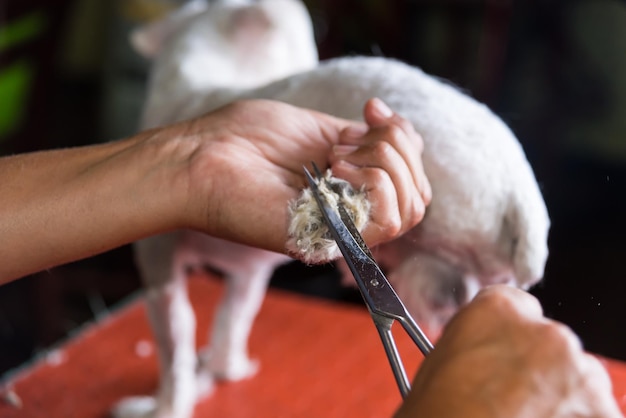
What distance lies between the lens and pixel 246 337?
29.8 inches

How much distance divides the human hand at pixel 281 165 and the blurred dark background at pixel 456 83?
0.25 ft

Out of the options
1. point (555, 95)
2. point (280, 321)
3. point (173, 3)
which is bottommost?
point (280, 321)

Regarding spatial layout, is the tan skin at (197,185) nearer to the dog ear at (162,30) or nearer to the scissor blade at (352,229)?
the scissor blade at (352,229)

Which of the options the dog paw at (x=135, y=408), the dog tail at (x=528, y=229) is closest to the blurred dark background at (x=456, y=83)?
the dog tail at (x=528, y=229)

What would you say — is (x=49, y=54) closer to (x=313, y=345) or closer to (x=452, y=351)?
(x=313, y=345)

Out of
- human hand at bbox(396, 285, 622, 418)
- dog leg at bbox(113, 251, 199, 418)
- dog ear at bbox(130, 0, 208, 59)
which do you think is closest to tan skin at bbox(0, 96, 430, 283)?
human hand at bbox(396, 285, 622, 418)

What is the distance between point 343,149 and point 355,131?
0.06 feet

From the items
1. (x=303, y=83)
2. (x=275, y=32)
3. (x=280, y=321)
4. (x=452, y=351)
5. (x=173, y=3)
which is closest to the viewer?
(x=452, y=351)

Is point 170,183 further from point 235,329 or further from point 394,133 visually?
point 235,329

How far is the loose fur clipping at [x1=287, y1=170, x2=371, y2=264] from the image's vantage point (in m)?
0.35

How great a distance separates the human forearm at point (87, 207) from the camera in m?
0.38

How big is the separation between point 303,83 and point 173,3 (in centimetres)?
67

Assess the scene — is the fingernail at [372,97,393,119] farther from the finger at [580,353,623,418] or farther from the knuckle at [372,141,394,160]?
the finger at [580,353,623,418]

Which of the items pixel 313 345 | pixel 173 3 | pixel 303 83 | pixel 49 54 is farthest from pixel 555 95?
pixel 49 54
